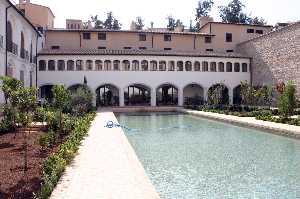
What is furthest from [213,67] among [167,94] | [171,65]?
[167,94]

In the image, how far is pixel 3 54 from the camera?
24.5m

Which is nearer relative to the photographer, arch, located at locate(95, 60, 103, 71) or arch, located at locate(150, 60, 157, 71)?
arch, located at locate(95, 60, 103, 71)

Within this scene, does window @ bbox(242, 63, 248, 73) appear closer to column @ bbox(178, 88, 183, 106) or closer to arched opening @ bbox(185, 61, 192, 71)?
arched opening @ bbox(185, 61, 192, 71)

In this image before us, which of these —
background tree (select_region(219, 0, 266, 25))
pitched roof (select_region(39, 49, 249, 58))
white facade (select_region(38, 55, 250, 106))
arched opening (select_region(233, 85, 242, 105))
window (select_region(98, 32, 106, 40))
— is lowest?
arched opening (select_region(233, 85, 242, 105))

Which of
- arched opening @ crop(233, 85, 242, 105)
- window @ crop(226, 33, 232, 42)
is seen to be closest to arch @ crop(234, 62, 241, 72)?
arched opening @ crop(233, 85, 242, 105)

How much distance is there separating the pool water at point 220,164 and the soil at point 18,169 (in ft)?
8.30

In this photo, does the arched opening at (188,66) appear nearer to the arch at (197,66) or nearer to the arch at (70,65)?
the arch at (197,66)

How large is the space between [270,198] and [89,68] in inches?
1243

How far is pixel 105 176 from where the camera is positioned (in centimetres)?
855

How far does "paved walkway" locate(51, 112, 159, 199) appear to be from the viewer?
23.3 ft

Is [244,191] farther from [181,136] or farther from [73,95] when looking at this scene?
[73,95]

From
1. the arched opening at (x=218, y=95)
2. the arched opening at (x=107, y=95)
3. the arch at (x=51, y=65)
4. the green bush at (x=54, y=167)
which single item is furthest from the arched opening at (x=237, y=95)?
the green bush at (x=54, y=167)

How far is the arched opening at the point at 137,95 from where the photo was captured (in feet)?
140

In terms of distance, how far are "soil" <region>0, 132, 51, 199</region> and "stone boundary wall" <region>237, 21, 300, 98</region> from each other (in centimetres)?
2517
